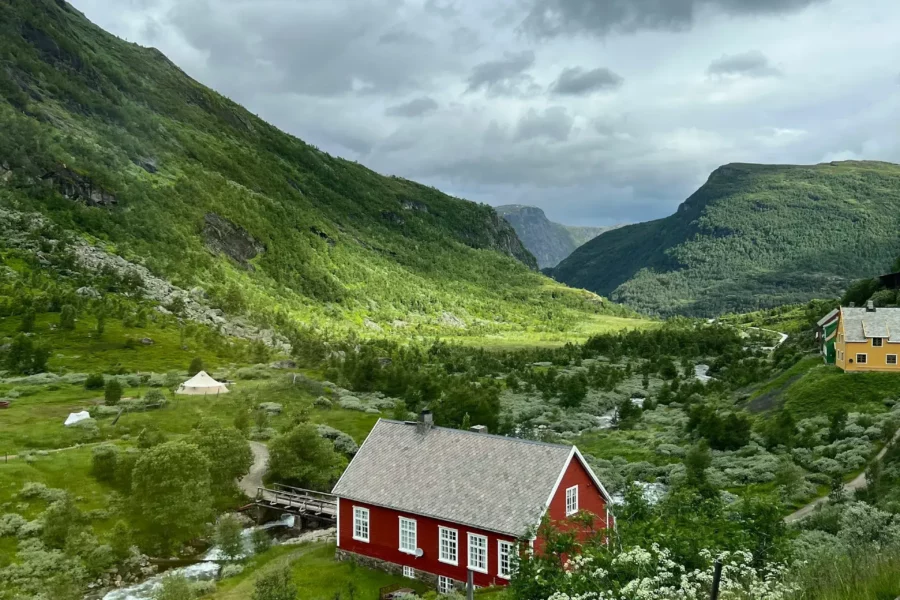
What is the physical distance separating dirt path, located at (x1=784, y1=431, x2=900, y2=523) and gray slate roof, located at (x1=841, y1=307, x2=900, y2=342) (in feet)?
63.0

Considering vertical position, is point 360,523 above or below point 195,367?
below

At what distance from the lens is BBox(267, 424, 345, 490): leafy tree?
5619cm

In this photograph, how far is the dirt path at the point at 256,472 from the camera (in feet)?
187

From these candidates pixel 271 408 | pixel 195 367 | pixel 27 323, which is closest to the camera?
pixel 271 408

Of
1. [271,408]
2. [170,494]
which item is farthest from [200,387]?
[170,494]

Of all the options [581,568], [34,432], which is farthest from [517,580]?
[34,432]

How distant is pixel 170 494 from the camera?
153 ft

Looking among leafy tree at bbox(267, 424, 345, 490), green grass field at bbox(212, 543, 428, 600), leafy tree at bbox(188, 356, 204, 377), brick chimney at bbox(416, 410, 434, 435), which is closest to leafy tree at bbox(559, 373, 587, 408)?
leafy tree at bbox(267, 424, 345, 490)

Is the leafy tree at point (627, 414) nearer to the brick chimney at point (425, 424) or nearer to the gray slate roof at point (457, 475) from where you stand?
the brick chimney at point (425, 424)

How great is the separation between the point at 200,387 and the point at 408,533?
49.5 meters

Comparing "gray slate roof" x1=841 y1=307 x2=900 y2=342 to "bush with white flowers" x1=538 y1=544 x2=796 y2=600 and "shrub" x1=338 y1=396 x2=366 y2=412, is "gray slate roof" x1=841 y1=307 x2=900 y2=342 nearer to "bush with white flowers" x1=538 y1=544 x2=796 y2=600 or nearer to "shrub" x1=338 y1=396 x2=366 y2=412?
"shrub" x1=338 y1=396 x2=366 y2=412

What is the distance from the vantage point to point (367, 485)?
40875 mm

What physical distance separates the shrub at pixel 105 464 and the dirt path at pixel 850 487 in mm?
46938

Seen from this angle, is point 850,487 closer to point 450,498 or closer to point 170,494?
point 450,498
